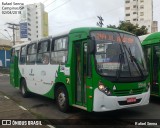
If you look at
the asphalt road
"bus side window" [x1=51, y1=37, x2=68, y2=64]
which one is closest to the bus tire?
the asphalt road

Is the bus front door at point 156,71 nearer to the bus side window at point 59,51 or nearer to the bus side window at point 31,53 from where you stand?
the bus side window at point 59,51

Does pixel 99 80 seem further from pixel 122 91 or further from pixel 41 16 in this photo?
pixel 41 16

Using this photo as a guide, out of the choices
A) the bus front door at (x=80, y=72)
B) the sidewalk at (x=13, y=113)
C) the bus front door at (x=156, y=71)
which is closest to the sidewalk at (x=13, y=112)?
the sidewalk at (x=13, y=113)

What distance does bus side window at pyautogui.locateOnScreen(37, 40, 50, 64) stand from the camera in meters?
11.1

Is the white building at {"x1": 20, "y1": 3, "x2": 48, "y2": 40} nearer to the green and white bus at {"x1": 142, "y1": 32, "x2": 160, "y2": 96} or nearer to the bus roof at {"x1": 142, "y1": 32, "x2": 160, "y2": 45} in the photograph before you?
the bus roof at {"x1": 142, "y1": 32, "x2": 160, "y2": 45}

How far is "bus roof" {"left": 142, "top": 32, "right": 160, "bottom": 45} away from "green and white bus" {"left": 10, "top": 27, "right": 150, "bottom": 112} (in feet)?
7.60

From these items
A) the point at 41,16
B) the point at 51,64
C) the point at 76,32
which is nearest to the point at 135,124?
the point at 76,32

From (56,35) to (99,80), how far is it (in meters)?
3.46

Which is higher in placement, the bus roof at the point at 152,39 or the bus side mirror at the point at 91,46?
the bus roof at the point at 152,39

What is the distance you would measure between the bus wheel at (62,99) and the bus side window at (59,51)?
1042 millimetres

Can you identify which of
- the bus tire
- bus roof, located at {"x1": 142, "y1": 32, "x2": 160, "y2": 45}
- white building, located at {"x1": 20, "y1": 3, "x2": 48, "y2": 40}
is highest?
white building, located at {"x1": 20, "y1": 3, "x2": 48, "y2": 40}

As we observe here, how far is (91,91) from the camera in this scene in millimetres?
7871

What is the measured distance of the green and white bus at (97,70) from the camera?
25.6ft

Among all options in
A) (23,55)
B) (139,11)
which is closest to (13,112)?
(23,55)
